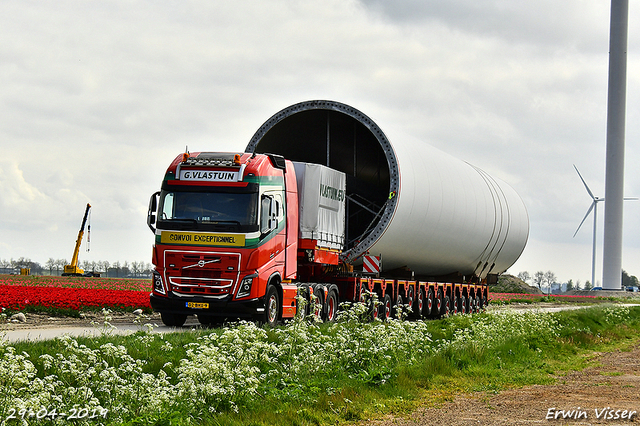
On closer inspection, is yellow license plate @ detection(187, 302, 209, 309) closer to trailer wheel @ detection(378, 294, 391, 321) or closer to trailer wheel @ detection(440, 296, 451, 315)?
trailer wheel @ detection(378, 294, 391, 321)

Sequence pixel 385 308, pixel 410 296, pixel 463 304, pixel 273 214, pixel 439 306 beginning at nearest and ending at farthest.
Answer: pixel 273 214 → pixel 385 308 → pixel 410 296 → pixel 439 306 → pixel 463 304

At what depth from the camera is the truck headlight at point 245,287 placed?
50.8ft

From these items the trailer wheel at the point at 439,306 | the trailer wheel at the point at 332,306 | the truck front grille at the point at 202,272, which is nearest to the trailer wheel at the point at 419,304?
the trailer wheel at the point at 439,306

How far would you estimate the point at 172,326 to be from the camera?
17.0 meters

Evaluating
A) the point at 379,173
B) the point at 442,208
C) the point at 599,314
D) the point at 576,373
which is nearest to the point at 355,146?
the point at 379,173

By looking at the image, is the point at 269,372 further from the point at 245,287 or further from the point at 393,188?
the point at 393,188

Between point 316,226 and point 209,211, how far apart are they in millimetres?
3231

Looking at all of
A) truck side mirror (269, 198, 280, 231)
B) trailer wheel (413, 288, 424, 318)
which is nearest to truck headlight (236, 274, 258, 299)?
truck side mirror (269, 198, 280, 231)

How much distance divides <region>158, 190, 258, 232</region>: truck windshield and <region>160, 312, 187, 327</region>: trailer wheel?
2.29m

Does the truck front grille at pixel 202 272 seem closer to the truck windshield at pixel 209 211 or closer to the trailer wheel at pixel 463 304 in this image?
the truck windshield at pixel 209 211

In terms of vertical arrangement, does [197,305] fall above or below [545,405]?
above

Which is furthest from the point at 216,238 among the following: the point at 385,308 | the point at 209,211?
the point at 385,308

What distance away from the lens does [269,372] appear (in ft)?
28.4

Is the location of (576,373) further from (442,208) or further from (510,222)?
(510,222)
